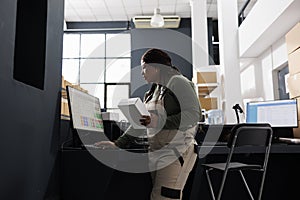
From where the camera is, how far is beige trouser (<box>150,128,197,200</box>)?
150 cm

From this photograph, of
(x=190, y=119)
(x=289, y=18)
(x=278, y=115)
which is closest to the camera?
(x=190, y=119)

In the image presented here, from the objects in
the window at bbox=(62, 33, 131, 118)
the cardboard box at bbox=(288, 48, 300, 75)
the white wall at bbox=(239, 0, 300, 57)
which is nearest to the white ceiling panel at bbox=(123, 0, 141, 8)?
the window at bbox=(62, 33, 131, 118)

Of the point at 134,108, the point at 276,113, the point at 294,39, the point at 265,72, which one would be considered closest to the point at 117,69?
the point at 265,72

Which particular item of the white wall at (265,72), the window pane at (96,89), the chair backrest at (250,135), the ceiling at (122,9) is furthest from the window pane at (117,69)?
the chair backrest at (250,135)

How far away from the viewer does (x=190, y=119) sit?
59.8 inches

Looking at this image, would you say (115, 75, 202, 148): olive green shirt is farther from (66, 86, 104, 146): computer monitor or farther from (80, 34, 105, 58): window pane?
(80, 34, 105, 58): window pane

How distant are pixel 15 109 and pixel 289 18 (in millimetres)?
3490

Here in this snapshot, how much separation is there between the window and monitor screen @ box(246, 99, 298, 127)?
4359 millimetres

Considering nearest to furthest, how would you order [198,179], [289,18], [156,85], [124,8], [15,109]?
[15,109], [156,85], [198,179], [289,18], [124,8]

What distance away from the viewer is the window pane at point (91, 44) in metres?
7.52

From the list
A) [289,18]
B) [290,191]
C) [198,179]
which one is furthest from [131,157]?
[289,18]

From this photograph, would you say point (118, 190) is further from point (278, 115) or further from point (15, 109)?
point (278, 115)

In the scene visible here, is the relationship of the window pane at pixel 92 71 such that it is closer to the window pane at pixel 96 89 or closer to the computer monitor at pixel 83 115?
the window pane at pixel 96 89

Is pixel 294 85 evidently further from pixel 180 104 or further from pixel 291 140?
pixel 180 104
